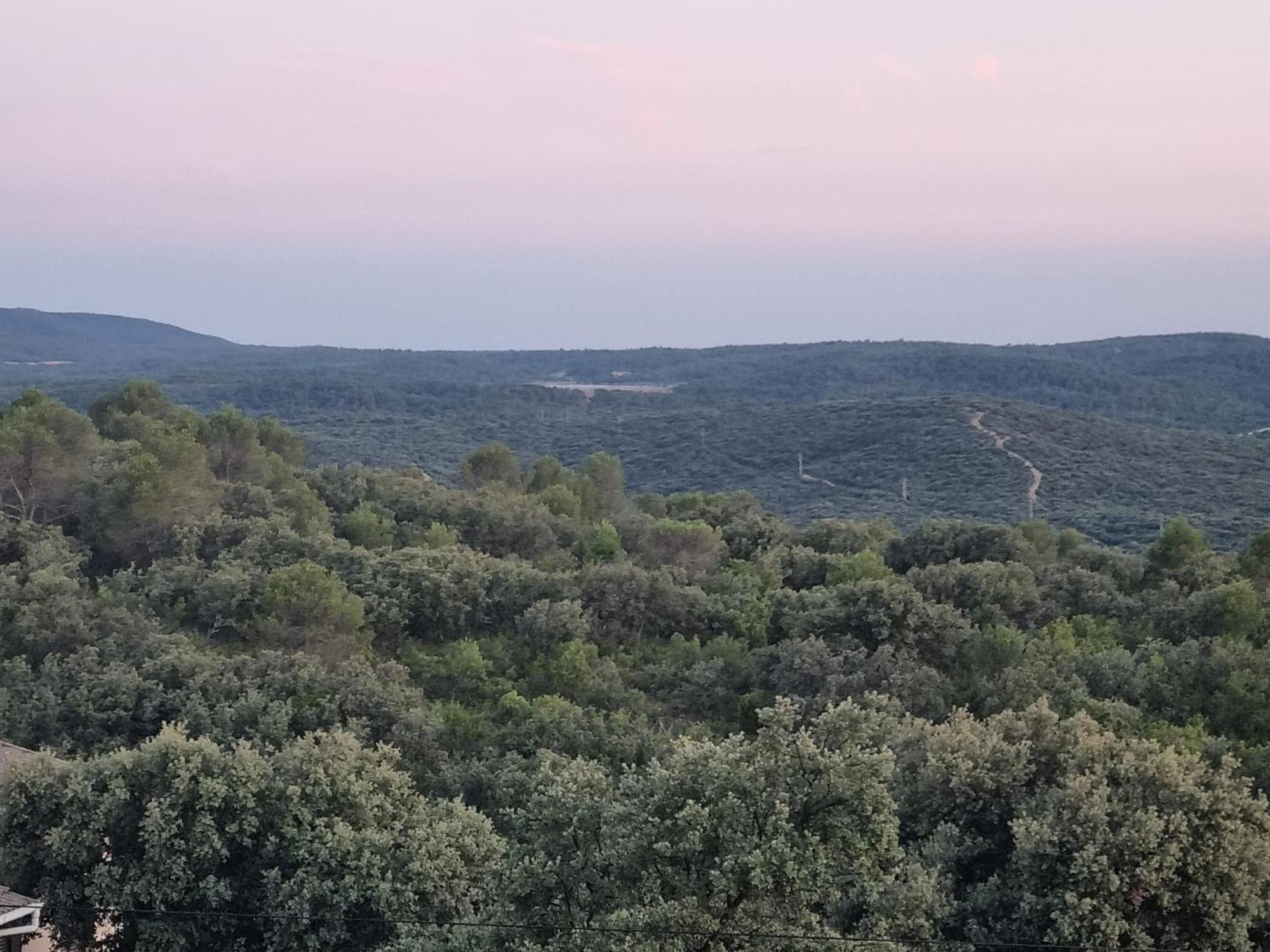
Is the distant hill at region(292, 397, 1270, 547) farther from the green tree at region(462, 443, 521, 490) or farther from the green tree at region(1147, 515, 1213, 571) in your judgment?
the green tree at region(1147, 515, 1213, 571)

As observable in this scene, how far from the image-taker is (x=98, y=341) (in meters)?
150

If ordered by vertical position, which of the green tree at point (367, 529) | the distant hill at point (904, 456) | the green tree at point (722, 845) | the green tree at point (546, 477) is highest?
the green tree at point (722, 845)

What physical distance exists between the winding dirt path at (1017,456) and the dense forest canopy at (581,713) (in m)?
15.2

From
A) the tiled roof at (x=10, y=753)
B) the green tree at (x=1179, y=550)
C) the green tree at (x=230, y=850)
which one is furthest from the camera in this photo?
the green tree at (x=1179, y=550)

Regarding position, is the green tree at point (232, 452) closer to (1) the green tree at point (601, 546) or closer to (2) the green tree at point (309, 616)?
(1) the green tree at point (601, 546)

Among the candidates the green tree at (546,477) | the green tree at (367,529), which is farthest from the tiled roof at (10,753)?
the green tree at (546,477)

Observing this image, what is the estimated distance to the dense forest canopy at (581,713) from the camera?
354 inches

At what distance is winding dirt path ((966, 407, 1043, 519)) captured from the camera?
146ft

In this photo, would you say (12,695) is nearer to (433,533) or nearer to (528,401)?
(433,533)

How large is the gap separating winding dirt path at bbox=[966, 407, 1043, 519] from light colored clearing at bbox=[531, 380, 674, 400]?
39.3 m

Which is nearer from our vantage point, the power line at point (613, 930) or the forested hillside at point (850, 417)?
the power line at point (613, 930)

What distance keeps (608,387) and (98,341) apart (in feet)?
235

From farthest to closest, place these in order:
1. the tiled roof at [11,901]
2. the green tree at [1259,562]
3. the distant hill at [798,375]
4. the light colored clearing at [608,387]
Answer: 1. the light colored clearing at [608,387]
2. the distant hill at [798,375]
3. the green tree at [1259,562]
4. the tiled roof at [11,901]

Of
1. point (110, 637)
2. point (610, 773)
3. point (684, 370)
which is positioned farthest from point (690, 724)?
point (684, 370)
